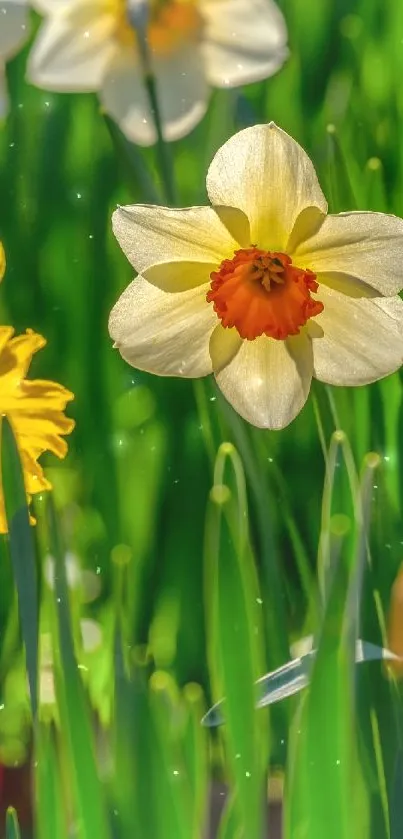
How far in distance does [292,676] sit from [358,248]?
0.34 m

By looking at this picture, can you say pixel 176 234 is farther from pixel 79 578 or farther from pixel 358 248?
pixel 79 578

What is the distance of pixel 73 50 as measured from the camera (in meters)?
0.62

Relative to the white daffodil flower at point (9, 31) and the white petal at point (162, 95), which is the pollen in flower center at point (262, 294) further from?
the white daffodil flower at point (9, 31)

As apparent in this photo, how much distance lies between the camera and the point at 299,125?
618 millimetres

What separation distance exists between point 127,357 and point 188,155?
164 millimetres

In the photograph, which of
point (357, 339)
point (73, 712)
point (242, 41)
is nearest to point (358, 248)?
→ point (357, 339)

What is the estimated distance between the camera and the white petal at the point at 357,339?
62cm

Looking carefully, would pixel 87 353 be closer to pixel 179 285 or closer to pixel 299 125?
pixel 179 285

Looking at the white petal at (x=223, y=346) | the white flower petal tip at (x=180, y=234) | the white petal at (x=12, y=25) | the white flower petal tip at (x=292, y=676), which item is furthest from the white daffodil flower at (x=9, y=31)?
the white flower petal tip at (x=292, y=676)

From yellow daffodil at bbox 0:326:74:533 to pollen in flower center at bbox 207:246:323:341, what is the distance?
145 millimetres

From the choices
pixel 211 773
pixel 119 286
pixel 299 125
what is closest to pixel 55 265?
Result: pixel 119 286

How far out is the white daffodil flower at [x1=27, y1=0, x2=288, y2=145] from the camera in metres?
0.61

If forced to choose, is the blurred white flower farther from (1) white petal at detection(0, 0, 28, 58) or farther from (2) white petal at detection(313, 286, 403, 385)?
(1) white petal at detection(0, 0, 28, 58)

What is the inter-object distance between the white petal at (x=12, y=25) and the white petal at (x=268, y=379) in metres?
0.28
